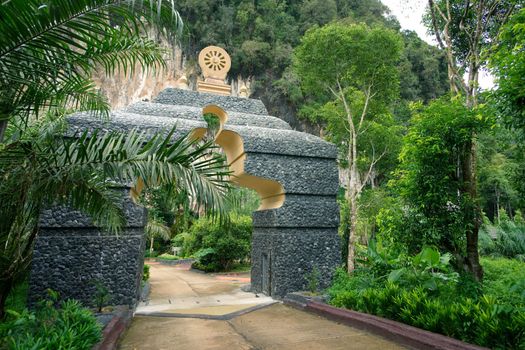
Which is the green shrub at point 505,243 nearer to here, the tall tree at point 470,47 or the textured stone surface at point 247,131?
the tall tree at point 470,47

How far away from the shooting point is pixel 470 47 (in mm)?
8133

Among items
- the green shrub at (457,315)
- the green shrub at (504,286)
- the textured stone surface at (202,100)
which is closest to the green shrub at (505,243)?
the green shrub at (504,286)

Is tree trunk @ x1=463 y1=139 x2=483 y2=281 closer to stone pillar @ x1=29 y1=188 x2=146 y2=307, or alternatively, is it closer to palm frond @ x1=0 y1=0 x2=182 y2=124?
palm frond @ x1=0 y1=0 x2=182 y2=124

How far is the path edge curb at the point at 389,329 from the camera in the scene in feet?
12.2

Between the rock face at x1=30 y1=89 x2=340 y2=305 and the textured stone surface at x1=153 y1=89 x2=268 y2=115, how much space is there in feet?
0.08

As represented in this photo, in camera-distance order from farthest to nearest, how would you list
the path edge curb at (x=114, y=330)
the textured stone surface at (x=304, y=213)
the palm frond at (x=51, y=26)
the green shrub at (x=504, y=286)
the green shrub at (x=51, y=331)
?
the textured stone surface at (x=304, y=213)
the green shrub at (x=504, y=286)
the path edge curb at (x=114, y=330)
the green shrub at (x=51, y=331)
the palm frond at (x=51, y=26)

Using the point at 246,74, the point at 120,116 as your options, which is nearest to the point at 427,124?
the point at 120,116

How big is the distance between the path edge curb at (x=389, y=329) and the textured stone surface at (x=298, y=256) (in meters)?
0.80

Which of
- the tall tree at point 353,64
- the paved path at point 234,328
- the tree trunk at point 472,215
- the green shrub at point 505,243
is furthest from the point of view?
the green shrub at point 505,243

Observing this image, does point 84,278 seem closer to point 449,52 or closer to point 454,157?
point 454,157

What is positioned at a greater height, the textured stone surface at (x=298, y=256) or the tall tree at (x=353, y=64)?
the tall tree at (x=353, y=64)

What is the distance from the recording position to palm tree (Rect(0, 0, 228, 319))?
2793 millimetres

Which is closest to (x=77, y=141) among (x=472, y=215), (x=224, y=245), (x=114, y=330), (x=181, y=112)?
(x=114, y=330)

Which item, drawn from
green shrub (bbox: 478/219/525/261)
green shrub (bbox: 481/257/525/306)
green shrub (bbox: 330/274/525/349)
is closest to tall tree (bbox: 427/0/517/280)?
green shrub (bbox: 481/257/525/306)
